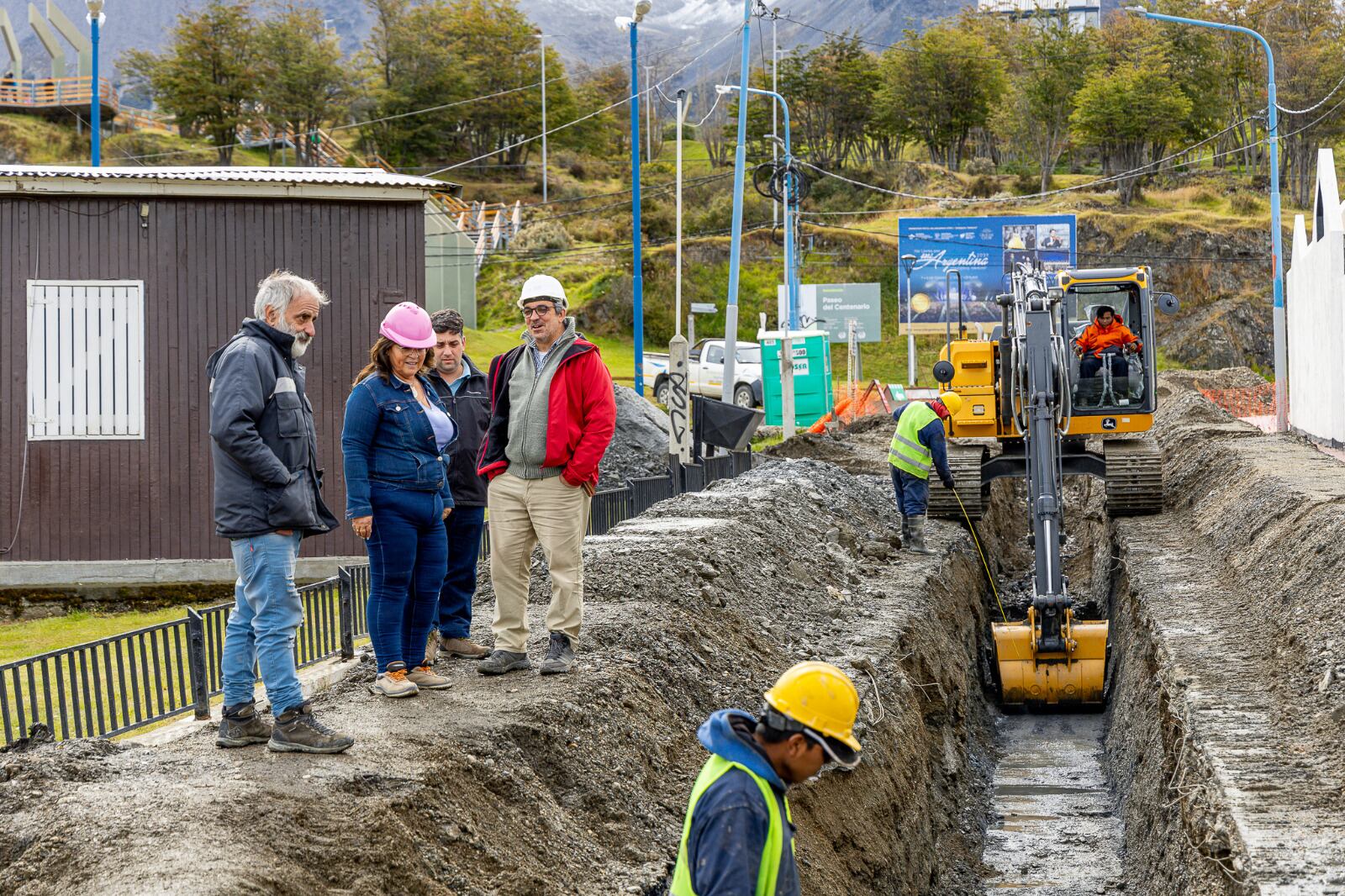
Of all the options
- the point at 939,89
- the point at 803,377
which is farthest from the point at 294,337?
the point at 939,89

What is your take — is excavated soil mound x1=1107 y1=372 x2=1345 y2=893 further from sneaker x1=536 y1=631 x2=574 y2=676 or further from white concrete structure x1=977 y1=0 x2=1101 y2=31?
white concrete structure x1=977 y1=0 x2=1101 y2=31

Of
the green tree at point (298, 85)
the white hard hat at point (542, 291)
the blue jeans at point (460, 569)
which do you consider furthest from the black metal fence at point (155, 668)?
the green tree at point (298, 85)

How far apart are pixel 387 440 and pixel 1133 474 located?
39.3 feet

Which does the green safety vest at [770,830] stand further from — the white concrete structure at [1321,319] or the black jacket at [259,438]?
the white concrete structure at [1321,319]

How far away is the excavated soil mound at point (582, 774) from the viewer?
4414 millimetres

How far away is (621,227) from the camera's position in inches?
2233

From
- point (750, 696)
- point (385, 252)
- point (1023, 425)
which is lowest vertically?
point (750, 696)

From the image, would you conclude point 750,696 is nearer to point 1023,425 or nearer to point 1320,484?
point 1023,425

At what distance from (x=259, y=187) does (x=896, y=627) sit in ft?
27.7

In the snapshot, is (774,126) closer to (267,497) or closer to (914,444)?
(914,444)

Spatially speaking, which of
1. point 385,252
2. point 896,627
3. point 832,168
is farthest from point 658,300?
point 896,627

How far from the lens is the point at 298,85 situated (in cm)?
6119

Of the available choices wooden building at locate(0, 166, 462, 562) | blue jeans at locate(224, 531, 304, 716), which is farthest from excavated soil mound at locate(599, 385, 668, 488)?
blue jeans at locate(224, 531, 304, 716)

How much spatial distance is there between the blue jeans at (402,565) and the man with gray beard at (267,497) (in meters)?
0.67
